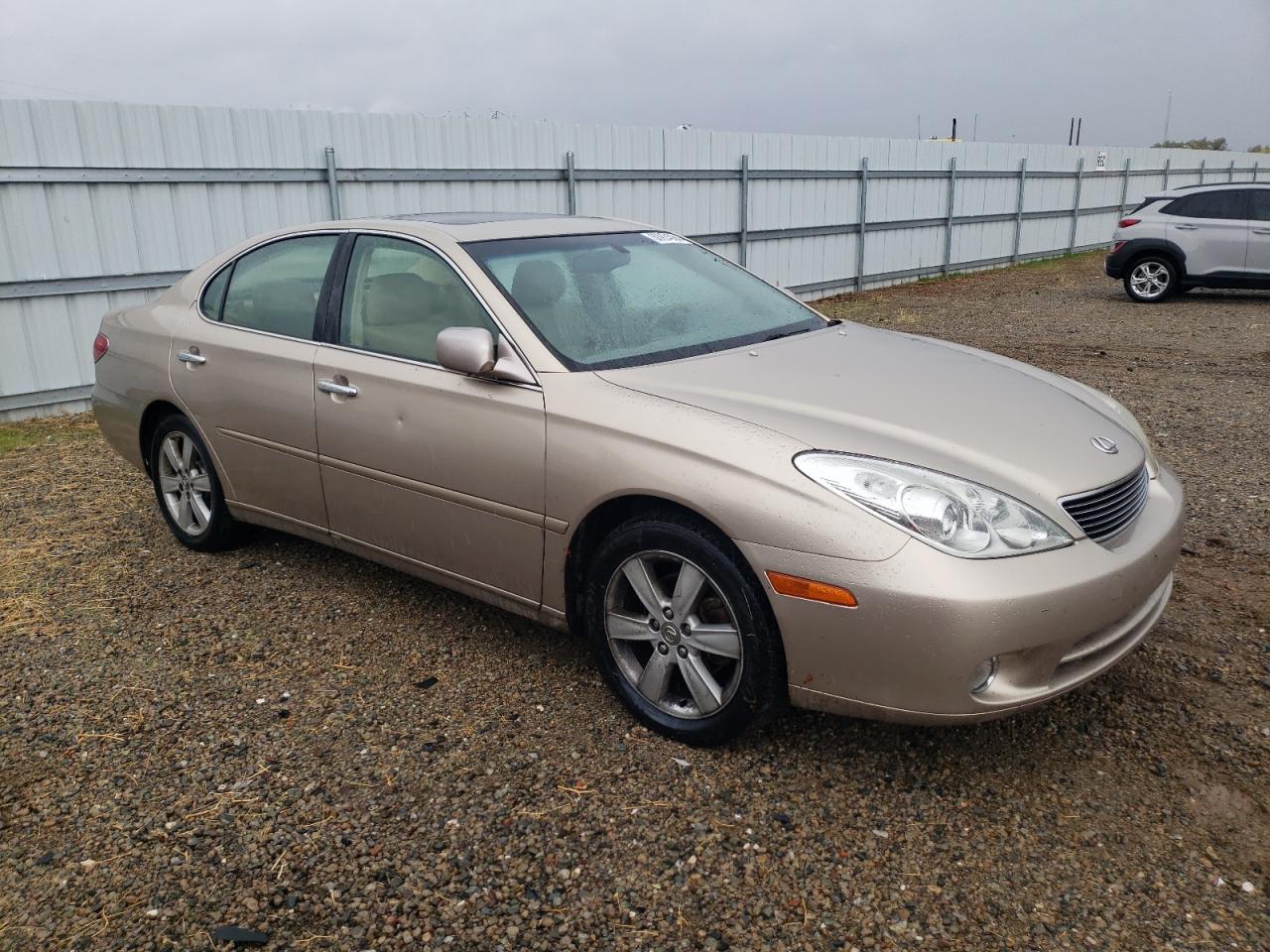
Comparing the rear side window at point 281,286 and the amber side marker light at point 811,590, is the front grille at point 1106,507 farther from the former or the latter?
the rear side window at point 281,286

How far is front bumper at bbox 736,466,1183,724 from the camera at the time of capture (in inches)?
104

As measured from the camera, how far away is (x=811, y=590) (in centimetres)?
277

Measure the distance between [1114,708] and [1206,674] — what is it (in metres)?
0.47

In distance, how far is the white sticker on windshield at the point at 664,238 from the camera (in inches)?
176

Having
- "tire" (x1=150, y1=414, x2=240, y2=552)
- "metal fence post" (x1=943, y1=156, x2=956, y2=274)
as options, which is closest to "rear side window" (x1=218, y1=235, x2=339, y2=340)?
"tire" (x1=150, y1=414, x2=240, y2=552)

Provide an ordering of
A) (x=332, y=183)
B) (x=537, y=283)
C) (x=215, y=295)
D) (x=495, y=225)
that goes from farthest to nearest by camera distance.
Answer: (x=332, y=183) < (x=215, y=295) < (x=495, y=225) < (x=537, y=283)

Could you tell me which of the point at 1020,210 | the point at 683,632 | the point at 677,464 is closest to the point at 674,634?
the point at 683,632

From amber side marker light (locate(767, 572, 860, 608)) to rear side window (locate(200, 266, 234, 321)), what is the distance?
10.2ft

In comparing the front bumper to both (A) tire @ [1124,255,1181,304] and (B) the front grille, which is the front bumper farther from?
(A) tire @ [1124,255,1181,304]

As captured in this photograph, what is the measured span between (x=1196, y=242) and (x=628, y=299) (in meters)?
12.7

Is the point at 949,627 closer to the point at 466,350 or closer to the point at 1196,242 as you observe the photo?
the point at 466,350

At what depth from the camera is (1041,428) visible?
325cm

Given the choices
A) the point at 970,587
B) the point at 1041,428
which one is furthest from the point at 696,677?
the point at 1041,428

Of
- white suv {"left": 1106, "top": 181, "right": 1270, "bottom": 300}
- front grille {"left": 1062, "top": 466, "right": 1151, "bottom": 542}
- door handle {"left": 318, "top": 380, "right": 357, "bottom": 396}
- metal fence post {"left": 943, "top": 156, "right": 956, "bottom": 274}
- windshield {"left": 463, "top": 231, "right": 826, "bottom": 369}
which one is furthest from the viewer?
metal fence post {"left": 943, "top": 156, "right": 956, "bottom": 274}
